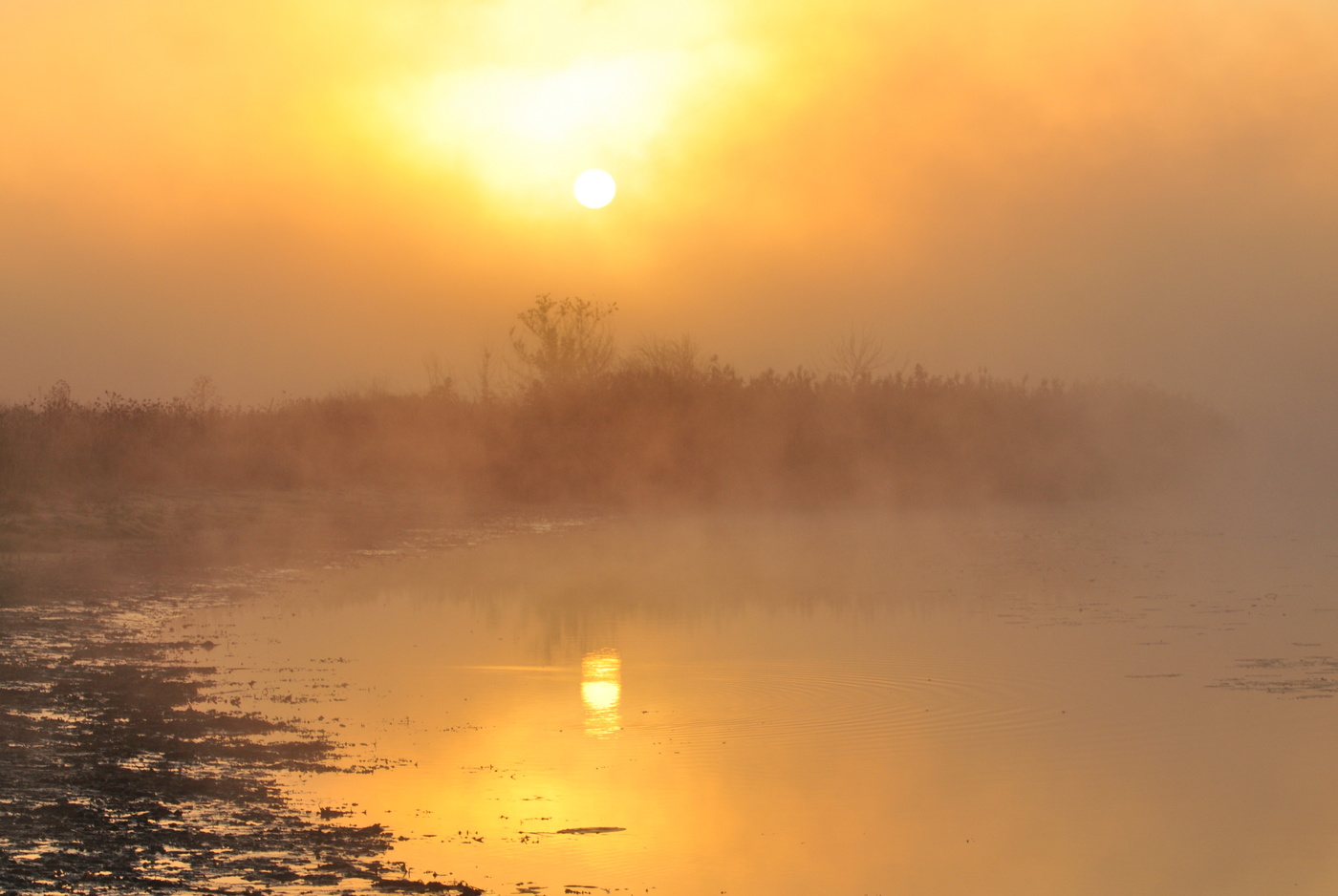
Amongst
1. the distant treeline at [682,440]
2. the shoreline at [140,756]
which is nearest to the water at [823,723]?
the shoreline at [140,756]

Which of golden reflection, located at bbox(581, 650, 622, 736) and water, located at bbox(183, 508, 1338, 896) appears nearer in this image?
water, located at bbox(183, 508, 1338, 896)

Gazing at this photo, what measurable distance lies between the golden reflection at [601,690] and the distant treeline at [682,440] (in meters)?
16.5

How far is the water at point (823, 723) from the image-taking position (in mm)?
5254

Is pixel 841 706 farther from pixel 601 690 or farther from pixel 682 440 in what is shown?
pixel 682 440

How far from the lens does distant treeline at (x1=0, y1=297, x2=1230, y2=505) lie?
90.5 feet

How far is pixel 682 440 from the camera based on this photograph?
3052 centimetres

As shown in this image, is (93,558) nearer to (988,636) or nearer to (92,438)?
(988,636)

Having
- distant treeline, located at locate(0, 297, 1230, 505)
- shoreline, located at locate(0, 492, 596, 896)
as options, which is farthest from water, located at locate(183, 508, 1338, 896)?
distant treeline, located at locate(0, 297, 1230, 505)

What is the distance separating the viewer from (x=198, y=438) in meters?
26.4

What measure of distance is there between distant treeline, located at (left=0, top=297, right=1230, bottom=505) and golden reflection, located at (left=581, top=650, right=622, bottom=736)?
1653cm

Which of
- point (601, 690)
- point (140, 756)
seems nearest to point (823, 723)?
point (601, 690)

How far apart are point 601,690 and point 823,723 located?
164cm

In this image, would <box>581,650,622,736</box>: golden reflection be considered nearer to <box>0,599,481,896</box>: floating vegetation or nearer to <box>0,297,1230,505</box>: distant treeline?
<box>0,599,481,896</box>: floating vegetation

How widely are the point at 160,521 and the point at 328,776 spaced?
1216 centimetres
